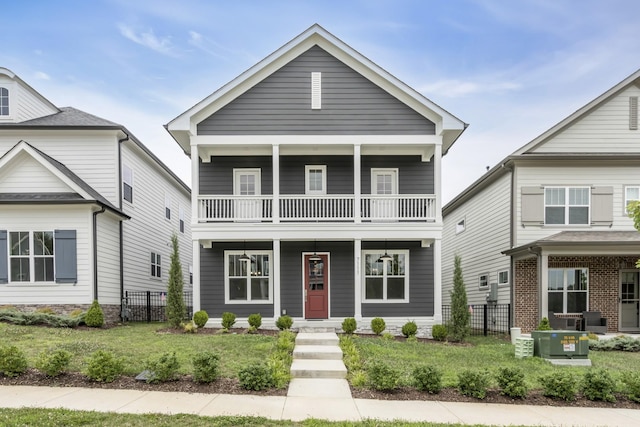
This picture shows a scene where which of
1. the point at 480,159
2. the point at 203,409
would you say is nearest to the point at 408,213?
the point at 203,409

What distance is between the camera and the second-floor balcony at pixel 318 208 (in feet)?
44.9

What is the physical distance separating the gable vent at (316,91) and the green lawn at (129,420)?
10709mm

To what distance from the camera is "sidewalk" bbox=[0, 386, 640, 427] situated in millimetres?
5930

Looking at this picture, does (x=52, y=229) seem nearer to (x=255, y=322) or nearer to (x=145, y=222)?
(x=145, y=222)

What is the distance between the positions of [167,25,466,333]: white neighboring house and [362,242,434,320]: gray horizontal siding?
0.12ft

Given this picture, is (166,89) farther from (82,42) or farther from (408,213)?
(408,213)

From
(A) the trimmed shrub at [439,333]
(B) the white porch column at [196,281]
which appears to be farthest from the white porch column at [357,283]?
(B) the white porch column at [196,281]

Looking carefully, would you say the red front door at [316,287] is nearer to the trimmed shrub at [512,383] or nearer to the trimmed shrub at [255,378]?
the trimmed shrub at [255,378]

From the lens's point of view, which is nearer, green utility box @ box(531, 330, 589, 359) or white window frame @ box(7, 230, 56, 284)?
green utility box @ box(531, 330, 589, 359)

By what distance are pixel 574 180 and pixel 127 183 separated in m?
17.2

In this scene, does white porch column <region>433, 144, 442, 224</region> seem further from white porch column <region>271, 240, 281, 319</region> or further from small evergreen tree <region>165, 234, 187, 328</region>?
small evergreen tree <region>165, 234, 187, 328</region>

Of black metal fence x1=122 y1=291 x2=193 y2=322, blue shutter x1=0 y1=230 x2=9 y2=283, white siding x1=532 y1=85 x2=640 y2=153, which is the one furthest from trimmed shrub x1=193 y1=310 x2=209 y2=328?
white siding x1=532 y1=85 x2=640 y2=153

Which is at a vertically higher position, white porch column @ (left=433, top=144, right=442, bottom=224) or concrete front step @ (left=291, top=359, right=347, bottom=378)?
white porch column @ (left=433, top=144, right=442, bottom=224)

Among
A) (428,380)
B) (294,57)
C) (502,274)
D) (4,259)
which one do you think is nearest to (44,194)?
(4,259)
